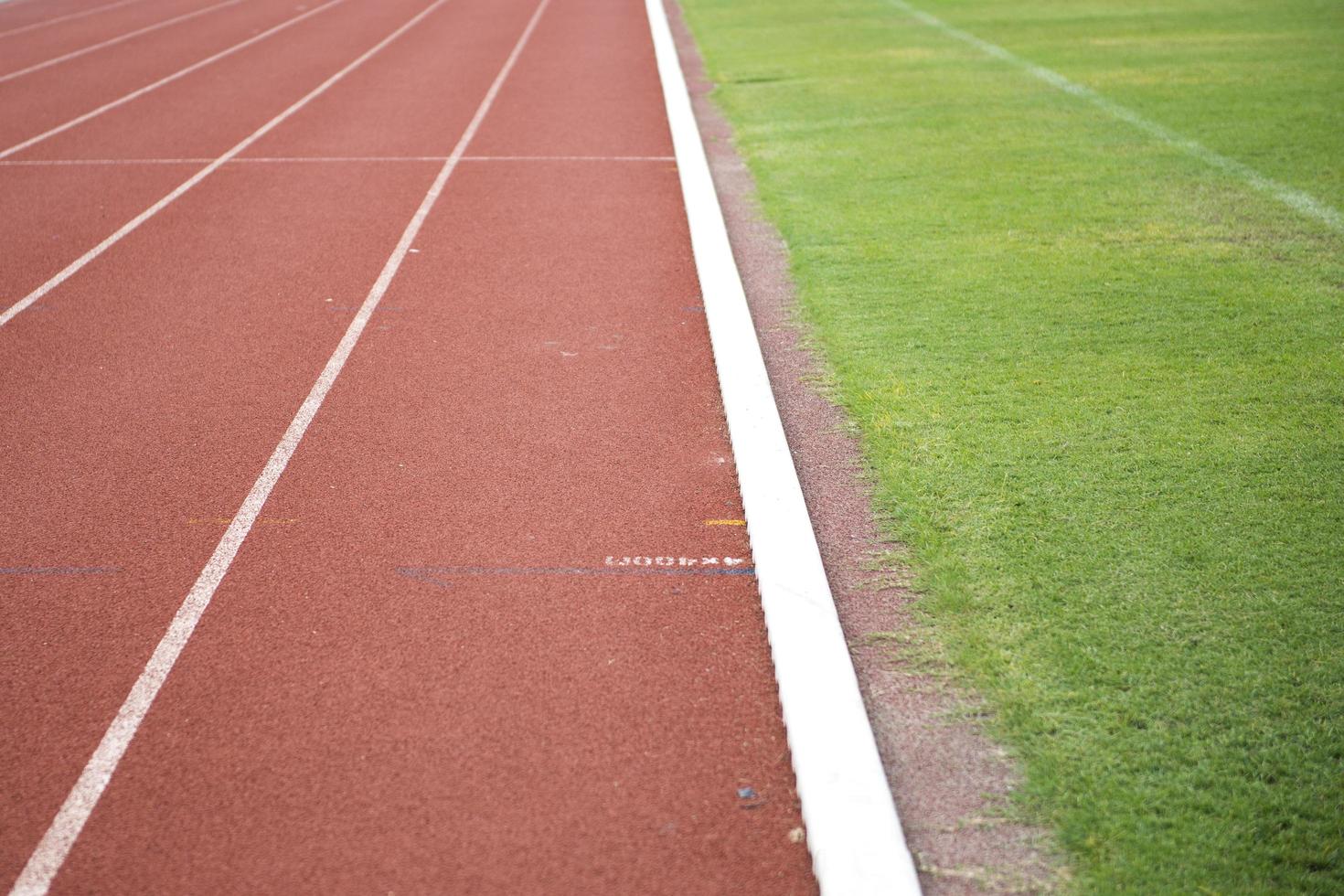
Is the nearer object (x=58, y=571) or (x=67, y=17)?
(x=58, y=571)

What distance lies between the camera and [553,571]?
169 inches

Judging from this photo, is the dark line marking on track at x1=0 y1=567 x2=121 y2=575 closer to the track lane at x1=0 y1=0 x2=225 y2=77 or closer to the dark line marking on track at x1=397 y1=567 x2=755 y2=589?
the dark line marking on track at x1=397 y1=567 x2=755 y2=589

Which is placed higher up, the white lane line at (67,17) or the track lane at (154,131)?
the white lane line at (67,17)

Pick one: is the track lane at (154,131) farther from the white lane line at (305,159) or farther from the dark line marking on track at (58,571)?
the dark line marking on track at (58,571)

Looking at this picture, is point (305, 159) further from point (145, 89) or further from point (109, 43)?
point (109, 43)

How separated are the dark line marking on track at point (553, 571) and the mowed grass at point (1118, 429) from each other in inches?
28.6

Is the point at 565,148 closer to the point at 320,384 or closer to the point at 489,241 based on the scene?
the point at 489,241

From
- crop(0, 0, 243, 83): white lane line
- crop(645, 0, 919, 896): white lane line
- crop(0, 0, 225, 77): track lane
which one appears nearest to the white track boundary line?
crop(645, 0, 919, 896): white lane line

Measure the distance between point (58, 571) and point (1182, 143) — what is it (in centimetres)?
954

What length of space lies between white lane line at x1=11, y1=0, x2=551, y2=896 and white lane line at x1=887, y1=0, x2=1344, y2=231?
21.6ft

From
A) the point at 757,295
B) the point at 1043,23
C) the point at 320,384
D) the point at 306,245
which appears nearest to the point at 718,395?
Answer: the point at 757,295

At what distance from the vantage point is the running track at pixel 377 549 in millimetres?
3131

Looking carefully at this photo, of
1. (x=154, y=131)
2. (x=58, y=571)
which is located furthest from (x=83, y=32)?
(x=58, y=571)

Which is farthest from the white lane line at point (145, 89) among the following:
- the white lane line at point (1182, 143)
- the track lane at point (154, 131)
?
the white lane line at point (1182, 143)
